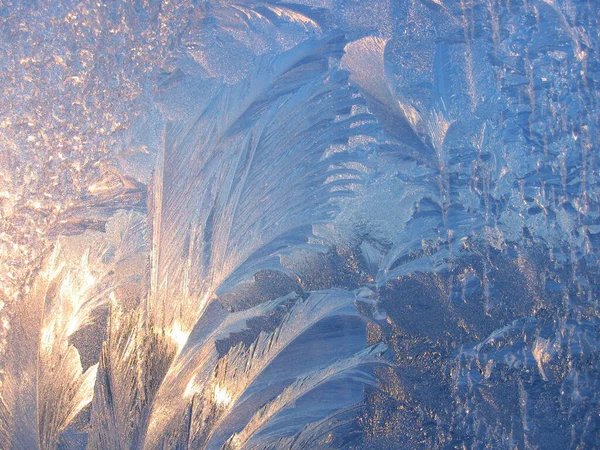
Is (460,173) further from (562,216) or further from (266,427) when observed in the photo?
(266,427)

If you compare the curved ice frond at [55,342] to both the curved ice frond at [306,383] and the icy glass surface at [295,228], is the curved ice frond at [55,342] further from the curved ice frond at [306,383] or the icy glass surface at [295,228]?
the curved ice frond at [306,383]

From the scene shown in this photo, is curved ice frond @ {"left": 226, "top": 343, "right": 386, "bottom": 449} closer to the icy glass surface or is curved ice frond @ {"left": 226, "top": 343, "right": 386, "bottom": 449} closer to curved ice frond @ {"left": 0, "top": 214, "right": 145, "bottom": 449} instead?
the icy glass surface

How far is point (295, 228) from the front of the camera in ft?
2.17

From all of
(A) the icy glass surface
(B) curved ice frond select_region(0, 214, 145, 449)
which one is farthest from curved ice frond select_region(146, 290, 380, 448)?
(B) curved ice frond select_region(0, 214, 145, 449)

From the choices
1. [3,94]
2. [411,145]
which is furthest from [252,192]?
[3,94]

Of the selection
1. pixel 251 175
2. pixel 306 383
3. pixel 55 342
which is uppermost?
pixel 251 175

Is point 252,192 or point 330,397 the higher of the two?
point 252,192

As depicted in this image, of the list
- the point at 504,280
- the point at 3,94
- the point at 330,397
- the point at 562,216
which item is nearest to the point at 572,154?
the point at 562,216

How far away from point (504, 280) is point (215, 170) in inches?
16.2

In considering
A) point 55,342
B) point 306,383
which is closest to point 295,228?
point 306,383

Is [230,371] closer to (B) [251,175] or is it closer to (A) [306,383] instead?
(A) [306,383]

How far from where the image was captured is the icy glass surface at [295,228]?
0.64 m

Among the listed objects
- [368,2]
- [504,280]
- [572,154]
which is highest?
[368,2]

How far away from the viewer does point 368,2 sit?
676 millimetres
